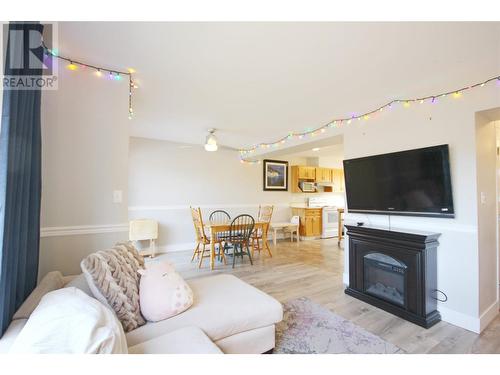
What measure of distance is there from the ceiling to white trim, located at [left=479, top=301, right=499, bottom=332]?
2.12 m

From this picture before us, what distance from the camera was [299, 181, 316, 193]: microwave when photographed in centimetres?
686

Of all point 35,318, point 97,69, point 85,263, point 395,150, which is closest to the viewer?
point 35,318

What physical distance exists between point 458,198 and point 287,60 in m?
2.00

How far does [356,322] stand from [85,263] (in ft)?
7.59

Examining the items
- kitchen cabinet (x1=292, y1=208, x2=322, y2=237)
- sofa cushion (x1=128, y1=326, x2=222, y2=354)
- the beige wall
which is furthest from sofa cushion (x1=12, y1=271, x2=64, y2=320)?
kitchen cabinet (x1=292, y1=208, x2=322, y2=237)

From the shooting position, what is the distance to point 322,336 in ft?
6.64

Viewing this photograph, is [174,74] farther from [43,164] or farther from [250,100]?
[43,164]

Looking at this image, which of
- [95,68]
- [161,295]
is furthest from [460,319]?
[95,68]

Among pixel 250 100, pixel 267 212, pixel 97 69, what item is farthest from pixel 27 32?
pixel 267 212

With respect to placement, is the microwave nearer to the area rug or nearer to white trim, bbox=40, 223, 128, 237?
the area rug

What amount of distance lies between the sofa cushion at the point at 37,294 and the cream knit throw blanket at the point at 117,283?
0.28 meters

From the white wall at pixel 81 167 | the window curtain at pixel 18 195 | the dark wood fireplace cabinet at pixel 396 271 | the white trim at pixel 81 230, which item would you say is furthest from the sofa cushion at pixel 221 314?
the dark wood fireplace cabinet at pixel 396 271

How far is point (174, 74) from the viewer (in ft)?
7.39

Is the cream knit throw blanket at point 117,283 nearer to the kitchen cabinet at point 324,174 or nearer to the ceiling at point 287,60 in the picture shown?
the ceiling at point 287,60
